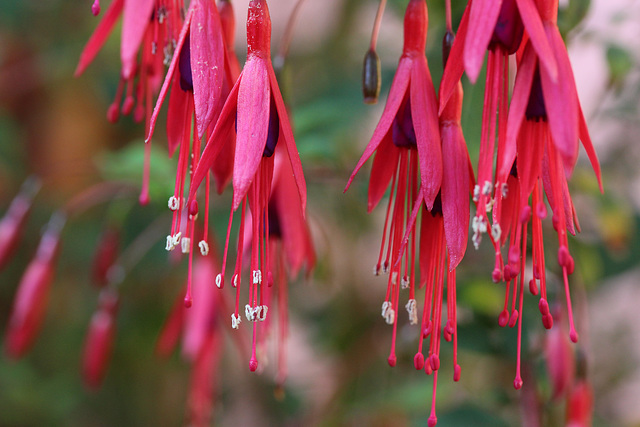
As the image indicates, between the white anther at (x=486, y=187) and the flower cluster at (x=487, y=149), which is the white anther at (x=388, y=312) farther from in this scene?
the white anther at (x=486, y=187)

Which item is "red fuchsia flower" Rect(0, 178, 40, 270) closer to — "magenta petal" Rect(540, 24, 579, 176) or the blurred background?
the blurred background

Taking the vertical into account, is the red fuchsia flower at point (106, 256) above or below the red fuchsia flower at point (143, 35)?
below

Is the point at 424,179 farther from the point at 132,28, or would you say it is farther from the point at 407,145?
the point at 132,28

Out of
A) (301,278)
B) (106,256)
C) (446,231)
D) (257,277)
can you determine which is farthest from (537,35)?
(301,278)

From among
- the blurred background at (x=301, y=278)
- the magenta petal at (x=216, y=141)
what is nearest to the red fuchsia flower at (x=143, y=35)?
the magenta petal at (x=216, y=141)

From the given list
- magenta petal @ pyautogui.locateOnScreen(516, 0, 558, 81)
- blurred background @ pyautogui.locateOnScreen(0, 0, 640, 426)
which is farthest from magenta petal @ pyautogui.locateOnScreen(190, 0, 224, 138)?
blurred background @ pyautogui.locateOnScreen(0, 0, 640, 426)

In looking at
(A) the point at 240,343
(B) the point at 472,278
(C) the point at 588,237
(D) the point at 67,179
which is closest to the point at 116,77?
(D) the point at 67,179

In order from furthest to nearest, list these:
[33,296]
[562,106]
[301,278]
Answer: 1. [301,278]
2. [33,296]
3. [562,106]

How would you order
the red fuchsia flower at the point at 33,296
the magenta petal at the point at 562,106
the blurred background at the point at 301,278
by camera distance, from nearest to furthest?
the magenta petal at the point at 562,106, the red fuchsia flower at the point at 33,296, the blurred background at the point at 301,278
